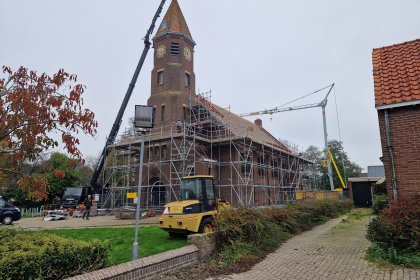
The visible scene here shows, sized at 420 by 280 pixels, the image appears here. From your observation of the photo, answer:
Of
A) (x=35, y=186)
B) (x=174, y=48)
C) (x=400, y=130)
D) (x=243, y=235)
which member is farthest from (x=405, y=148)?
(x=174, y=48)

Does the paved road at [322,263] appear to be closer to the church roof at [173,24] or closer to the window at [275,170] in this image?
the window at [275,170]

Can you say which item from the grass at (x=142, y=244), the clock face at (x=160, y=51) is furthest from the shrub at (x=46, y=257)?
the clock face at (x=160, y=51)

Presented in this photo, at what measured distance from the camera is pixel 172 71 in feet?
104

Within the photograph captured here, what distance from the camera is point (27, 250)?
19.6 feet

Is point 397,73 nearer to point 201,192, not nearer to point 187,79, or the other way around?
point 201,192

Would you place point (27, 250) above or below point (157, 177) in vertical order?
below

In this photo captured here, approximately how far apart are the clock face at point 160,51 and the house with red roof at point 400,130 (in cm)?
2527

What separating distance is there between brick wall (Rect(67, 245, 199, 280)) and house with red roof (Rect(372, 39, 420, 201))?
6.35 m

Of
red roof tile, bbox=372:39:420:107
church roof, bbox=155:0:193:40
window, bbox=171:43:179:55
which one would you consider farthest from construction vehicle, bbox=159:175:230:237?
church roof, bbox=155:0:193:40

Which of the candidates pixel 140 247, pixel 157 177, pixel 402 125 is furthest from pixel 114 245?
pixel 157 177

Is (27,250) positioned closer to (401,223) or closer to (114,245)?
(114,245)

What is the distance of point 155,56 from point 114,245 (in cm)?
2647

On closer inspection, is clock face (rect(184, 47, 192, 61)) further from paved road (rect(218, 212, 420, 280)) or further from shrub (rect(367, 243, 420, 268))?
shrub (rect(367, 243, 420, 268))

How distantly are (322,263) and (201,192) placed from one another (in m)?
4.87
